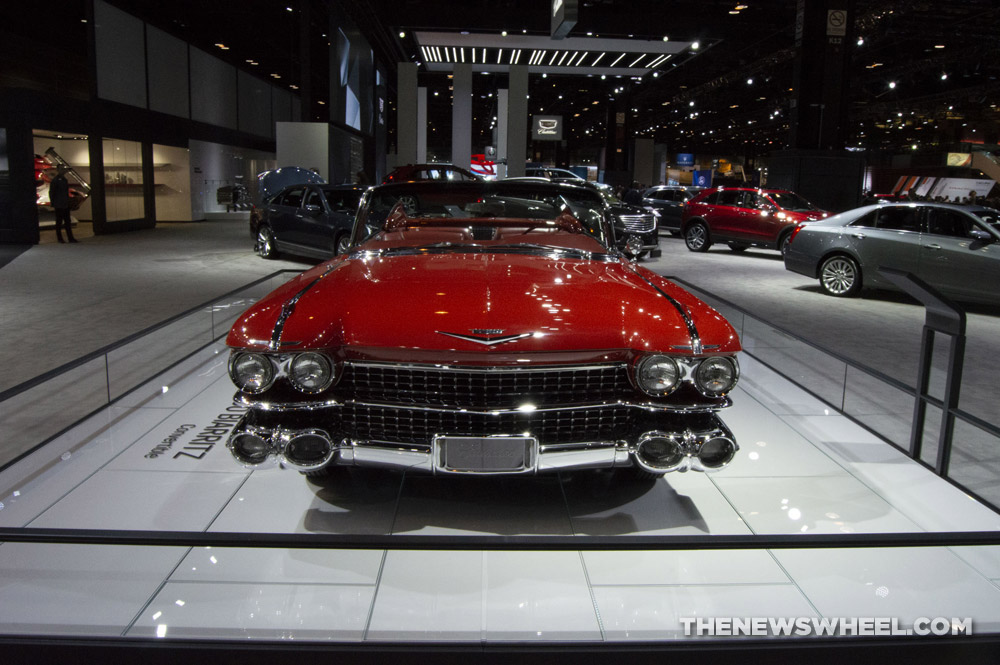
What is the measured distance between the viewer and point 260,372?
284 centimetres

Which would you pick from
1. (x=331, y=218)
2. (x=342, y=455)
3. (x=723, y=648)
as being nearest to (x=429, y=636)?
(x=342, y=455)

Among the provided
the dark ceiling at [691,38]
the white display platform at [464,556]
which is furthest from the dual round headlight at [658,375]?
the dark ceiling at [691,38]

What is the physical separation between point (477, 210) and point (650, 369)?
2.34 metres

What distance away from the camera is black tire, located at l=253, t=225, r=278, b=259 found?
42.4 ft

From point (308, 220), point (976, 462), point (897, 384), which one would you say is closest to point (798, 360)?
point (897, 384)

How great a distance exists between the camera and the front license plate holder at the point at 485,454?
267 cm

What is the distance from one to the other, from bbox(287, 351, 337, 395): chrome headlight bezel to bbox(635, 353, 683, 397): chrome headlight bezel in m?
1.17

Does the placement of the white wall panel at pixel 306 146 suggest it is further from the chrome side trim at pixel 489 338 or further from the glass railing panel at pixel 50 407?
the chrome side trim at pixel 489 338

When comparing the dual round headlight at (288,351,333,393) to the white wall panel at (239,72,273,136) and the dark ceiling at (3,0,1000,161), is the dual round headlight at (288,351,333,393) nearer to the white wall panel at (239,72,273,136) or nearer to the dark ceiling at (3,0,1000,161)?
the dark ceiling at (3,0,1000,161)

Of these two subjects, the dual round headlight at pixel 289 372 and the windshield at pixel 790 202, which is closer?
the dual round headlight at pixel 289 372

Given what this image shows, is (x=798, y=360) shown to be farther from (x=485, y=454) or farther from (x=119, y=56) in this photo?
(x=119, y=56)

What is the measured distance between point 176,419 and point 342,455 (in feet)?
7.33

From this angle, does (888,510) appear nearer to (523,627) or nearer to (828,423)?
(828,423)

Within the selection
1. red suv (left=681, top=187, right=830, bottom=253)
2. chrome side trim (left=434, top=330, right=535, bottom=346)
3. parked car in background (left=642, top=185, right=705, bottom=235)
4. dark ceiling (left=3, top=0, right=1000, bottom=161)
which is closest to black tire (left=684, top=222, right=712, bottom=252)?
red suv (left=681, top=187, right=830, bottom=253)
